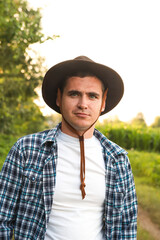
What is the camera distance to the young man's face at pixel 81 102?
215cm

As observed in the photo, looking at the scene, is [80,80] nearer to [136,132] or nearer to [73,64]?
[73,64]

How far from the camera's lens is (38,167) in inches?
82.1

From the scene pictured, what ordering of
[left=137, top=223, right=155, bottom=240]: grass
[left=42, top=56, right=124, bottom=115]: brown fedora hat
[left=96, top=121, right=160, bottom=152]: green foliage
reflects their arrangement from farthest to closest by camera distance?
1. [left=96, top=121, right=160, bottom=152]: green foliage
2. [left=137, top=223, right=155, bottom=240]: grass
3. [left=42, top=56, right=124, bottom=115]: brown fedora hat

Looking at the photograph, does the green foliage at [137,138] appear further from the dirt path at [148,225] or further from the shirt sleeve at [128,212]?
the shirt sleeve at [128,212]

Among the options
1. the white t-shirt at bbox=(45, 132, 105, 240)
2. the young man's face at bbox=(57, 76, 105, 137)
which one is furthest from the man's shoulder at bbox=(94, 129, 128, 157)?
the young man's face at bbox=(57, 76, 105, 137)

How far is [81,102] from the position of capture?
2127 mm

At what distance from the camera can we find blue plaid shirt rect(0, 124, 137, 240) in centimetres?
200

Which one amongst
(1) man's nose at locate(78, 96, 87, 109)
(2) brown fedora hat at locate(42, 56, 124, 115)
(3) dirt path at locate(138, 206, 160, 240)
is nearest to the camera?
(1) man's nose at locate(78, 96, 87, 109)

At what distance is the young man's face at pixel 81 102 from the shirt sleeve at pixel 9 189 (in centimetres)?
55

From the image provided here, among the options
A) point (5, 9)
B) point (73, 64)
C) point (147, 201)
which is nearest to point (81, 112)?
point (73, 64)

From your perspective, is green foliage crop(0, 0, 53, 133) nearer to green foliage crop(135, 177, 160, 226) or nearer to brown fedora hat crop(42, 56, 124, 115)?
brown fedora hat crop(42, 56, 124, 115)

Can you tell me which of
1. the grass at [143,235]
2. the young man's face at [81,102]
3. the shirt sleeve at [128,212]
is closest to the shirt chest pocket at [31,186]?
the young man's face at [81,102]

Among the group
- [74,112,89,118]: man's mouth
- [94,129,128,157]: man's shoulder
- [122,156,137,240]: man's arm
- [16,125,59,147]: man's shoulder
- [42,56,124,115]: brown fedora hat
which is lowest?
[122,156,137,240]: man's arm

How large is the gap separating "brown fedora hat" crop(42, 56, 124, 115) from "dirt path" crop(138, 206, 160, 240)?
111 inches
